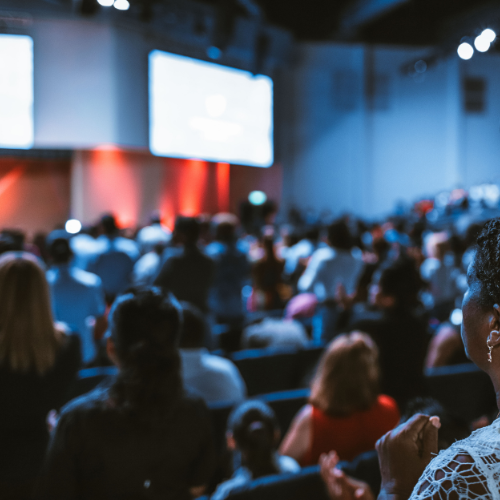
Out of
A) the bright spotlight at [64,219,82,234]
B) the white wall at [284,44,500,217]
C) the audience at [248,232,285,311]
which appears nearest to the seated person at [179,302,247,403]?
the audience at [248,232,285,311]

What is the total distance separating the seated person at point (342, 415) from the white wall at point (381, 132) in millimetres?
14017

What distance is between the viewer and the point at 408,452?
0.84 meters

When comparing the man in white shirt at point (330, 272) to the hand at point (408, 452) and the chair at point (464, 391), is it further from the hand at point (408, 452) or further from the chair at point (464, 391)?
the hand at point (408, 452)

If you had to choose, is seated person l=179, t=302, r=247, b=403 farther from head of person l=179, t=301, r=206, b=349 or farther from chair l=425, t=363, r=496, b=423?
chair l=425, t=363, r=496, b=423

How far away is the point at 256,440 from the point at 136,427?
629 millimetres

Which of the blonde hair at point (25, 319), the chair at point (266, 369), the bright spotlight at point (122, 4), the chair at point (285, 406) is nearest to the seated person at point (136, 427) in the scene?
the blonde hair at point (25, 319)

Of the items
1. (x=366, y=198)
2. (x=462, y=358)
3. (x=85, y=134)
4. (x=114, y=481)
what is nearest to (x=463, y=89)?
(x=366, y=198)

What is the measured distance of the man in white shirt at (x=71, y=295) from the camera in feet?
10.3

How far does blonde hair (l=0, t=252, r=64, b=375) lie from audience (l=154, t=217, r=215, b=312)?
1.76 m

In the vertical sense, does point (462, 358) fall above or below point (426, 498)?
below

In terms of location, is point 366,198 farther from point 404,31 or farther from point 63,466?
point 63,466

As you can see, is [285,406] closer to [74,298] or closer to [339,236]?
[74,298]

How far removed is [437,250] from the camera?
511 cm

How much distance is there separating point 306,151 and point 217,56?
15.8 ft
